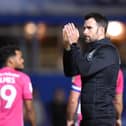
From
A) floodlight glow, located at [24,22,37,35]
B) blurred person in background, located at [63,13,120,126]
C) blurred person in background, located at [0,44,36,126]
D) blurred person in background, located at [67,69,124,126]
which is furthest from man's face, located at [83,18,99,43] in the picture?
floodlight glow, located at [24,22,37,35]

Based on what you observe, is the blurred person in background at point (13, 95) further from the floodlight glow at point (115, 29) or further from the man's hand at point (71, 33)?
the floodlight glow at point (115, 29)

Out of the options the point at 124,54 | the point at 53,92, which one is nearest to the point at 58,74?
the point at 53,92

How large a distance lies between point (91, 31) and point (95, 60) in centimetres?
39

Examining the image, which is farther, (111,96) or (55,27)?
(55,27)

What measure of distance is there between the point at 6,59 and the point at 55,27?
22.9ft

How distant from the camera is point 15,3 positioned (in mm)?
17391

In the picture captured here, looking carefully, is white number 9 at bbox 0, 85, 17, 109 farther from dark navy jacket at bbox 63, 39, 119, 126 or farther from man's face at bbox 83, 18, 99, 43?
man's face at bbox 83, 18, 99, 43

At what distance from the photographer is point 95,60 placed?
7.72 meters

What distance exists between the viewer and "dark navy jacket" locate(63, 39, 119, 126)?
7.72 metres

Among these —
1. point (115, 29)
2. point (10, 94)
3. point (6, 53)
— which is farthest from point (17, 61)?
point (115, 29)

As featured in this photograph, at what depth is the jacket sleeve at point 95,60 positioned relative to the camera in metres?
7.58

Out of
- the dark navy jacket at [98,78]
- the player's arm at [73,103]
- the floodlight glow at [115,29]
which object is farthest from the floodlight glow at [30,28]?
the dark navy jacket at [98,78]

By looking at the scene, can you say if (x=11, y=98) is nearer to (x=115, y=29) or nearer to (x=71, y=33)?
(x=71, y=33)

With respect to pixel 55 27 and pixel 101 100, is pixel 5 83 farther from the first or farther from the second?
pixel 55 27
